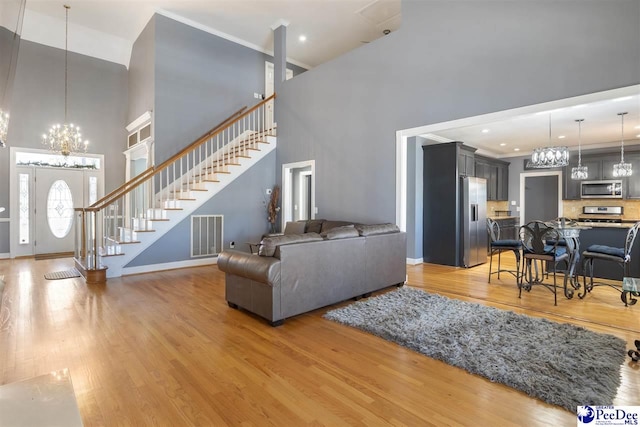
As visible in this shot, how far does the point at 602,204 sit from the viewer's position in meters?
7.82

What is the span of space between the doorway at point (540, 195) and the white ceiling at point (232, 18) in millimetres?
5757

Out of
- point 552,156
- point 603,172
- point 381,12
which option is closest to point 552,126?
point 552,156

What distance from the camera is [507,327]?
3.03 meters

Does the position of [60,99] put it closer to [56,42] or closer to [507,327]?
[56,42]

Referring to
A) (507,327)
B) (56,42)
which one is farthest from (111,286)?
(56,42)

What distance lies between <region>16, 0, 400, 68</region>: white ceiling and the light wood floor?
231 inches

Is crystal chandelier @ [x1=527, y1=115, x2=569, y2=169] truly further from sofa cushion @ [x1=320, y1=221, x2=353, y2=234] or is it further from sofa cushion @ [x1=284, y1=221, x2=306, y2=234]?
sofa cushion @ [x1=284, y1=221, x2=306, y2=234]

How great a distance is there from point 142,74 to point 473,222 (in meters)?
7.90

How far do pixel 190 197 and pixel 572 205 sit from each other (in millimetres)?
9334

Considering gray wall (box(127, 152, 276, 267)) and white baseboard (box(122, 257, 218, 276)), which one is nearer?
white baseboard (box(122, 257, 218, 276))

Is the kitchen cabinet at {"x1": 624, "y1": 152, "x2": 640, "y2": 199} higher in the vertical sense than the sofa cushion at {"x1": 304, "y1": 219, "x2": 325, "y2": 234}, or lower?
higher

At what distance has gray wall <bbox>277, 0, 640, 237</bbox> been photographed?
353cm

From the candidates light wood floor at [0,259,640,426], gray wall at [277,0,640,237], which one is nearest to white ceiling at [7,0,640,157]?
gray wall at [277,0,640,237]

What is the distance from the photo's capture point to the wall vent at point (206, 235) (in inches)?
249
